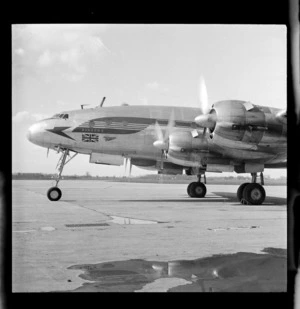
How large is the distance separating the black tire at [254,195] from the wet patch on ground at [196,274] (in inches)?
335

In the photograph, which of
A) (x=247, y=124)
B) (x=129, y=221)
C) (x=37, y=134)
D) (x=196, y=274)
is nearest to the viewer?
(x=196, y=274)

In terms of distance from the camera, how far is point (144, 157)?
699 inches

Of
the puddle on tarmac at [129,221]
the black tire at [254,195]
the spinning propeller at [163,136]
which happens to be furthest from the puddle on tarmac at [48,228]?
the spinning propeller at [163,136]

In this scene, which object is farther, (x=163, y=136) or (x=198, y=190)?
(x=198, y=190)

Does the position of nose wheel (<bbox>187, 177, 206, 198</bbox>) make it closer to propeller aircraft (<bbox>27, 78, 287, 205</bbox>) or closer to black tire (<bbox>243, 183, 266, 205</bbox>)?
propeller aircraft (<bbox>27, 78, 287, 205</bbox>)

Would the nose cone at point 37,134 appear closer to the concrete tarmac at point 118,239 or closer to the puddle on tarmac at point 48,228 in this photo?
the concrete tarmac at point 118,239

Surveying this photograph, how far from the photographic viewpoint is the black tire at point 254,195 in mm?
14328

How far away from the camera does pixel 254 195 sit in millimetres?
14336

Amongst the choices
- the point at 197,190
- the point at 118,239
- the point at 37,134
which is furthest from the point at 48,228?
the point at 197,190

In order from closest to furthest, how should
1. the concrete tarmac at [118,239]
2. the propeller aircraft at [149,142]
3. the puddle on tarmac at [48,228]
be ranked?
the concrete tarmac at [118,239], the puddle on tarmac at [48,228], the propeller aircraft at [149,142]

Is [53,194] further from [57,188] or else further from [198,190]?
[198,190]

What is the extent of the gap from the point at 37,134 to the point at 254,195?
8.63 m

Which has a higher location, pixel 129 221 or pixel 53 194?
pixel 53 194

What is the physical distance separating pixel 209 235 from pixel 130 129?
954 centimetres
